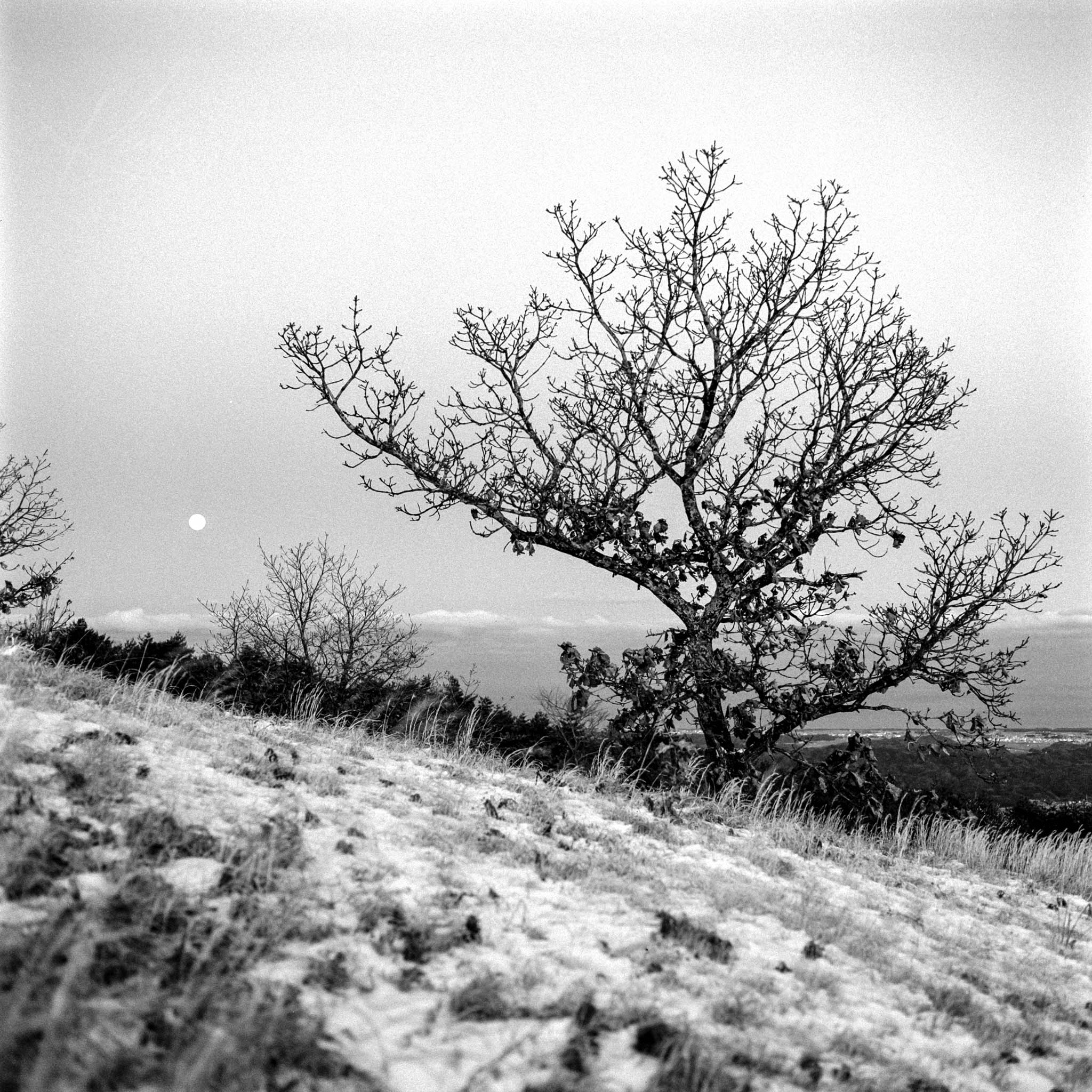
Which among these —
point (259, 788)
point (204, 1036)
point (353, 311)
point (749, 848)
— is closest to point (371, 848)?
point (259, 788)

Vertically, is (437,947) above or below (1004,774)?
below

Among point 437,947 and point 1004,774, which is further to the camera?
point 1004,774

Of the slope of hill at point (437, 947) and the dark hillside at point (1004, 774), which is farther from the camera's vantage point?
the dark hillside at point (1004, 774)

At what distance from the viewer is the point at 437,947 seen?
162 inches

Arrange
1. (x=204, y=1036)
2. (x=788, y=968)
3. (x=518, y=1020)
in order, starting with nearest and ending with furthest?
(x=204, y=1036) < (x=518, y=1020) < (x=788, y=968)

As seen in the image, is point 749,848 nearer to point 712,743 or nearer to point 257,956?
point 712,743

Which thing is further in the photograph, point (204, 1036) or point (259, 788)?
point (259, 788)

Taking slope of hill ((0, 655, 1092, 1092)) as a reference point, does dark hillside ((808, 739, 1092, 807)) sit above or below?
above

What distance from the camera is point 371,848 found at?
539 cm

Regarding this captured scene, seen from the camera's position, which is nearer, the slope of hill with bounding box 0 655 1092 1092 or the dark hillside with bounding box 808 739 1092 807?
the slope of hill with bounding box 0 655 1092 1092

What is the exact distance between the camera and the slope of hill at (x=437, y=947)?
10.4 ft

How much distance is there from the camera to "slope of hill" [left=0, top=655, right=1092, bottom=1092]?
3168 millimetres

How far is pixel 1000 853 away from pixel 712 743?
3442mm

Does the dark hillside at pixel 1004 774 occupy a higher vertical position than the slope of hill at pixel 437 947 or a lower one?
higher
